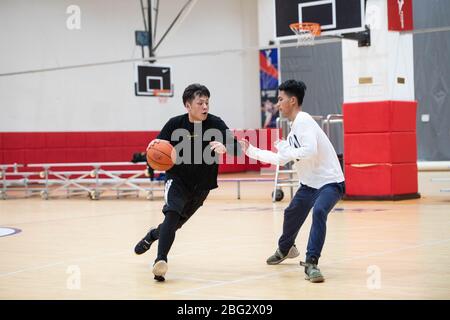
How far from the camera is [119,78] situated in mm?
24406

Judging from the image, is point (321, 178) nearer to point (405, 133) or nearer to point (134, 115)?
point (405, 133)

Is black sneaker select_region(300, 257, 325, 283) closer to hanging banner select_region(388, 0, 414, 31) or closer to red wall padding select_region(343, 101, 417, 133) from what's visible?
red wall padding select_region(343, 101, 417, 133)

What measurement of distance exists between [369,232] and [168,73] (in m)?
13.4

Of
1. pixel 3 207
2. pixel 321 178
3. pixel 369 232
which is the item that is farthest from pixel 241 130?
pixel 321 178

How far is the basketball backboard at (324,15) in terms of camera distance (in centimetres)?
1339

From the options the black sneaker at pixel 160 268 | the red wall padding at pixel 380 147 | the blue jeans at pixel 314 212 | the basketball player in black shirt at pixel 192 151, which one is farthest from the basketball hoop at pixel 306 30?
the black sneaker at pixel 160 268

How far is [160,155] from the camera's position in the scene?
634 cm

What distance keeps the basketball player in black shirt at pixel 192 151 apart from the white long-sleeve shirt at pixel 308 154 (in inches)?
13.9

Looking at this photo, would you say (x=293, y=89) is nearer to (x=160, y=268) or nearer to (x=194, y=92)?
(x=194, y=92)

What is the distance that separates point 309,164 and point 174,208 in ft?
3.92

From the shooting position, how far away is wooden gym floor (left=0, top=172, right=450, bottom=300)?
18.9ft

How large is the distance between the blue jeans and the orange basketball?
1.16 metres

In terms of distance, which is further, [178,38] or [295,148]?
[178,38]

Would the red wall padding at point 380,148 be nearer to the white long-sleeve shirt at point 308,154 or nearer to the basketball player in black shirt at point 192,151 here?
the white long-sleeve shirt at point 308,154
